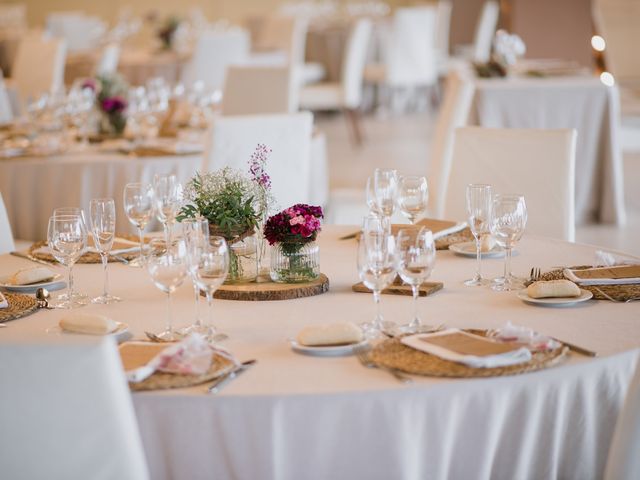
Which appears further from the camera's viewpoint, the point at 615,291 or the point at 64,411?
the point at 615,291

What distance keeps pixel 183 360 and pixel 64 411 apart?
0.38 metres

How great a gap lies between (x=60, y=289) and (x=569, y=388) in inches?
49.2

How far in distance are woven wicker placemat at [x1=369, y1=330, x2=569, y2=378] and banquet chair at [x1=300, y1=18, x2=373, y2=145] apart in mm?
7839

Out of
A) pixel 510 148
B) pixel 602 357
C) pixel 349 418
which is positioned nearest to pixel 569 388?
pixel 602 357

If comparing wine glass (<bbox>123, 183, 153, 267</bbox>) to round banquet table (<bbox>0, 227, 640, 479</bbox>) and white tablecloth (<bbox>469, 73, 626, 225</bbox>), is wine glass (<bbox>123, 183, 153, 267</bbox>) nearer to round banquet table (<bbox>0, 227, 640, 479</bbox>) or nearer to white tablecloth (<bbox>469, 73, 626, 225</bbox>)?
round banquet table (<bbox>0, 227, 640, 479</bbox>)

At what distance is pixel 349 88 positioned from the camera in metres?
9.67

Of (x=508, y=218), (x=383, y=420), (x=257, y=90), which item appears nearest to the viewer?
(x=383, y=420)

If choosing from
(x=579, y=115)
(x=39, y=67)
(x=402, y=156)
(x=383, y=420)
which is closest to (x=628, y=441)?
(x=383, y=420)

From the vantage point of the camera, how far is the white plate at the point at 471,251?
2.69 meters

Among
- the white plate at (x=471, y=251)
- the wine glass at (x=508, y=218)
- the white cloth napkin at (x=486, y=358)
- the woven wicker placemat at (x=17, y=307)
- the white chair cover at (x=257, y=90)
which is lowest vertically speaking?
the woven wicker placemat at (x=17, y=307)

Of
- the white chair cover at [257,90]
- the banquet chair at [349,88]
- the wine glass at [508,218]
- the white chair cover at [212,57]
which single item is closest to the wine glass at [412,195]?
the wine glass at [508,218]

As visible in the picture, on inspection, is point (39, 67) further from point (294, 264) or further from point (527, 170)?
point (294, 264)

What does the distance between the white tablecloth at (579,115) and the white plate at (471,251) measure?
144 inches

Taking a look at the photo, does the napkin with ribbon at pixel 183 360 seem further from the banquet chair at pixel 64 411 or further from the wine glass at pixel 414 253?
the wine glass at pixel 414 253
